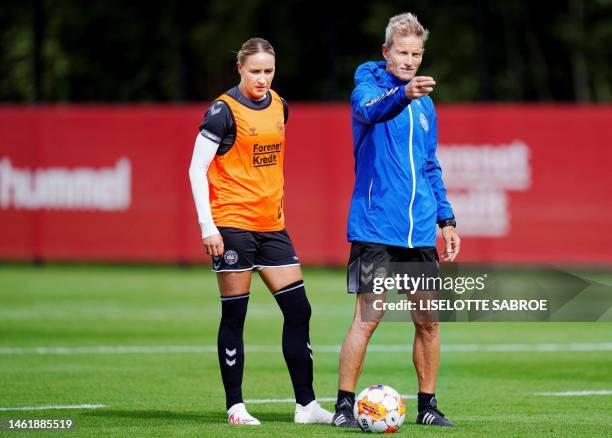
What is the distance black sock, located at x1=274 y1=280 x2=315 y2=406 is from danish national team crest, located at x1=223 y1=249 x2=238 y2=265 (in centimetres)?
36

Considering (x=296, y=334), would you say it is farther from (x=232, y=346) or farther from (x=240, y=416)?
(x=240, y=416)

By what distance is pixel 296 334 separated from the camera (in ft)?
28.6

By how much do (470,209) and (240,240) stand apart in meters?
14.2

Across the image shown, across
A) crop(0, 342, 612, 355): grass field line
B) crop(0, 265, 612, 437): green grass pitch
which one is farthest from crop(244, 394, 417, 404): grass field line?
crop(0, 342, 612, 355): grass field line

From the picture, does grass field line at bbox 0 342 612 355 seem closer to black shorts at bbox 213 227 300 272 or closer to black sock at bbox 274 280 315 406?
black sock at bbox 274 280 315 406

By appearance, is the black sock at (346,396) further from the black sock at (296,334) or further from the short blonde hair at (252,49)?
the short blonde hair at (252,49)

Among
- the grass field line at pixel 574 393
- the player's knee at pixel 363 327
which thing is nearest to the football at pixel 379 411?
the player's knee at pixel 363 327

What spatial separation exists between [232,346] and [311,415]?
2.14 feet

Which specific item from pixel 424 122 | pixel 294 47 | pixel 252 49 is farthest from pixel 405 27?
pixel 294 47

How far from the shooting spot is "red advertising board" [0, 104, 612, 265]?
2262cm

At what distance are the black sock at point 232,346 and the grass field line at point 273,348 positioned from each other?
14.6 ft

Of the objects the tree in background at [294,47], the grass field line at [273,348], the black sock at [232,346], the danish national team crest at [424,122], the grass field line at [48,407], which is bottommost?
the grass field line at [273,348]

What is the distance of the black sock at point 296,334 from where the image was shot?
8.66m

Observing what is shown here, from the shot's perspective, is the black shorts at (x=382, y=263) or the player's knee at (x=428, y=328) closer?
the black shorts at (x=382, y=263)
